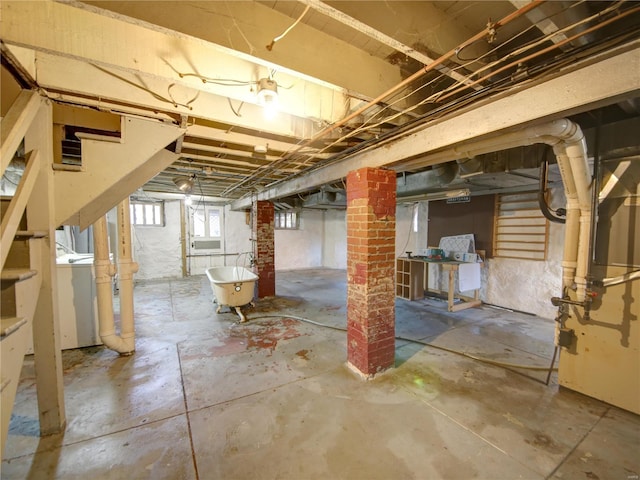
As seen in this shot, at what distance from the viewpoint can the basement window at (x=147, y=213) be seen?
685 centimetres

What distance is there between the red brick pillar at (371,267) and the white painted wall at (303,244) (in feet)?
20.9

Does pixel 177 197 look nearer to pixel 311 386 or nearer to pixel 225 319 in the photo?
pixel 225 319

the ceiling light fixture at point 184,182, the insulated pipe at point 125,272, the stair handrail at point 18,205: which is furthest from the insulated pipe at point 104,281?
the ceiling light fixture at point 184,182

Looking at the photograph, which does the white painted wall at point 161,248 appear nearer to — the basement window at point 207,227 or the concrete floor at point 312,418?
the basement window at point 207,227

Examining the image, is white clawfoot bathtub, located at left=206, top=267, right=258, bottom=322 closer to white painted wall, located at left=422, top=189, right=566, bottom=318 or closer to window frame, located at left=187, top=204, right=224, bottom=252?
window frame, located at left=187, top=204, right=224, bottom=252

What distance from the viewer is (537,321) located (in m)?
4.00

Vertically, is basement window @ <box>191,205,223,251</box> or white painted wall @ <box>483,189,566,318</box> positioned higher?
basement window @ <box>191,205,223,251</box>

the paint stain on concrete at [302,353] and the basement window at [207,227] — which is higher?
the basement window at [207,227]

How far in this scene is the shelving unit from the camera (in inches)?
208

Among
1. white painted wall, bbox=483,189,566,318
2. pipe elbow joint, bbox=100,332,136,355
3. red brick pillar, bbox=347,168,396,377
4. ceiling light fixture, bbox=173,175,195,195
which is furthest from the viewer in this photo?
white painted wall, bbox=483,189,566,318

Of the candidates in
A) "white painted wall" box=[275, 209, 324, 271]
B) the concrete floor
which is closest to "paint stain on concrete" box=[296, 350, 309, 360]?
the concrete floor

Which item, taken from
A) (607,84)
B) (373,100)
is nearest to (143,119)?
(373,100)

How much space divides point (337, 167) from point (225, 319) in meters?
3.02

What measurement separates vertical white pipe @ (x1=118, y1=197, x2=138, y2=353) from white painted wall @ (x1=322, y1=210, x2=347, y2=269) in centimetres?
670
